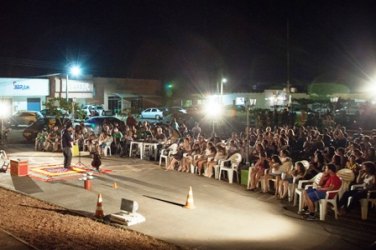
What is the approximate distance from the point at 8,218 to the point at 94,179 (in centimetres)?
485

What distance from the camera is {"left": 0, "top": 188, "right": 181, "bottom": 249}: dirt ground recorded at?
25.5 feet

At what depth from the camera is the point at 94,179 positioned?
14148 mm

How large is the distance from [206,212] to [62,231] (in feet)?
11.5

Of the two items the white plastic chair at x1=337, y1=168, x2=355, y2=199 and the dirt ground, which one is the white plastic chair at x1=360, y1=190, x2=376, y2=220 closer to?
the white plastic chair at x1=337, y1=168, x2=355, y2=199

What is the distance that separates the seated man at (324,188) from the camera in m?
9.96

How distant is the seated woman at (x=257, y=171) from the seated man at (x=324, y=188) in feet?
8.80

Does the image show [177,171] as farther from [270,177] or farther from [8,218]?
[8,218]

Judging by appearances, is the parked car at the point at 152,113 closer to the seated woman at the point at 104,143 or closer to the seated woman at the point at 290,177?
the seated woman at the point at 104,143

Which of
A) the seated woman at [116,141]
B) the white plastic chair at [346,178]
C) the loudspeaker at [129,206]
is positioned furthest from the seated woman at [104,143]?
the white plastic chair at [346,178]

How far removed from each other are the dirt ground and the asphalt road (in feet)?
1.53

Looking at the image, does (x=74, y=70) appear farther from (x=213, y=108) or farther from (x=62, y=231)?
(x=62, y=231)

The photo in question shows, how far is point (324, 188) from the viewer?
33.0 feet

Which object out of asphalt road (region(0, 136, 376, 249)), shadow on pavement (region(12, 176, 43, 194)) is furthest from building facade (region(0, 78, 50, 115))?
asphalt road (region(0, 136, 376, 249))

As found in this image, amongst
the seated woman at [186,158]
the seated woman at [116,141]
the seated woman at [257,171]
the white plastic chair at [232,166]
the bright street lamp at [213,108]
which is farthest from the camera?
the bright street lamp at [213,108]
